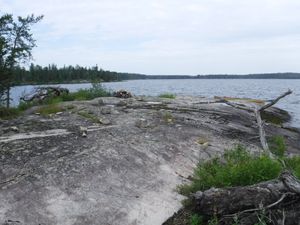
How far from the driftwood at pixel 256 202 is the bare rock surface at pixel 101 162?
0.92m

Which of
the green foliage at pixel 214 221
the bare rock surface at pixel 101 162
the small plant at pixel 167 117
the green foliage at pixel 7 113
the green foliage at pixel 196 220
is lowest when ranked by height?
the green foliage at pixel 196 220

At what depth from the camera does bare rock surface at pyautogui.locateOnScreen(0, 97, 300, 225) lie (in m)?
7.37

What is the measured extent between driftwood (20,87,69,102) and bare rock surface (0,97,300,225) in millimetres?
4445

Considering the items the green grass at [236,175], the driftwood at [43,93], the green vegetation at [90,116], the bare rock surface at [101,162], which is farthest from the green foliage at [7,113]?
the green grass at [236,175]

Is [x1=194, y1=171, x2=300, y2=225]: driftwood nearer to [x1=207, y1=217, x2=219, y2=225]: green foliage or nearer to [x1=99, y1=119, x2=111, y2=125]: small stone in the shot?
[x1=207, y1=217, x2=219, y2=225]: green foliage

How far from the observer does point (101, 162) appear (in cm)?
916

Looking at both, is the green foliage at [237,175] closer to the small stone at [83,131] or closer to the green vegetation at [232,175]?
the green vegetation at [232,175]

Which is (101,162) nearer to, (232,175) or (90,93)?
(232,175)

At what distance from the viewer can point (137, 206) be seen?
7660 mm

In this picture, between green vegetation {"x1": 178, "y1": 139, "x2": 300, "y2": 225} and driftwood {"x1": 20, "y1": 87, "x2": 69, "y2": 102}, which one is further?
driftwood {"x1": 20, "y1": 87, "x2": 69, "y2": 102}

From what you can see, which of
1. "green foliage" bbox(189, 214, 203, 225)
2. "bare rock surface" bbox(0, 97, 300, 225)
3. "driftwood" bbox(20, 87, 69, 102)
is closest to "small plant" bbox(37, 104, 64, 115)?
"bare rock surface" bbox(0, 97, 300, 225)

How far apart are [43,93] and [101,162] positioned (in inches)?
430

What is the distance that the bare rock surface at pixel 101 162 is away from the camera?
737cm

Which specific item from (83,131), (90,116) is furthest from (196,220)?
(90,116)
